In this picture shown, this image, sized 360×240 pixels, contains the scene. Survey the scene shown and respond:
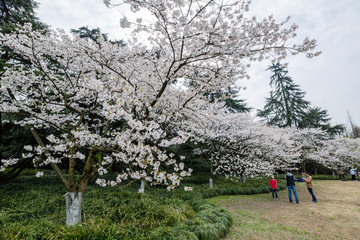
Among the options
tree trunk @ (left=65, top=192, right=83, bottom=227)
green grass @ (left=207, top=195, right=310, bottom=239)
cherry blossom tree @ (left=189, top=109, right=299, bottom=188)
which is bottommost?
green grass @ (left=207, top=195, right=310, bottom=239)

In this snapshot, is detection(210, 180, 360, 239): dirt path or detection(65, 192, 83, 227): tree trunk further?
detection(210, 180, 360, 239): dirt path

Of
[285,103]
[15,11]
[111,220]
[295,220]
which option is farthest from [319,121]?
[15,11]

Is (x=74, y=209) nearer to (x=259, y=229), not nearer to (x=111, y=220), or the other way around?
(x=111, y=220)

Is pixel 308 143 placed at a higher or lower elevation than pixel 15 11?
lower

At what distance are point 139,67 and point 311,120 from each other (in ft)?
81.4

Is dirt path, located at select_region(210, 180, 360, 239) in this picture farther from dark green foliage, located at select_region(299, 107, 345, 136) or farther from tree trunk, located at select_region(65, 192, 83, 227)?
dark green foliage, located at select_region(299, 107, 345, 136)

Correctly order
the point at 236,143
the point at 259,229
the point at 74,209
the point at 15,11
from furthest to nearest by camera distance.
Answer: the point at 236,143 < the point at 15,11 < the point at 259,229 < the point at 74,209

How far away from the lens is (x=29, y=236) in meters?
3.31

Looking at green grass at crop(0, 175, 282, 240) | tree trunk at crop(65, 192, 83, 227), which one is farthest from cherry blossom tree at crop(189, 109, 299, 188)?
tree trunk at crop(65, 192, 83, 227)

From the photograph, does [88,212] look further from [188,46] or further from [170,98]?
[188,46]

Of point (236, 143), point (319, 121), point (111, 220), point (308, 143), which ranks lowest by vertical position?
point (111, 220)

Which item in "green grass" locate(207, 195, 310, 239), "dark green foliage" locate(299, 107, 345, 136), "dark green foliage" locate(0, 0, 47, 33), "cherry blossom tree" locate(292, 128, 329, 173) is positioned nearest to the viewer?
"green grass" locate(207, 195, 310, 239)

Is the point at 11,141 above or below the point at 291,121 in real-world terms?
below

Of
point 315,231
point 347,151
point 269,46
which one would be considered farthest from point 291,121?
point 269,46
